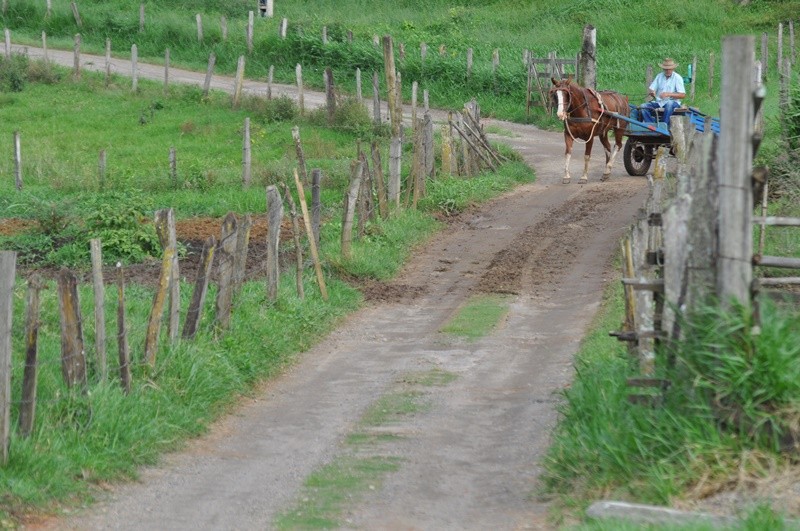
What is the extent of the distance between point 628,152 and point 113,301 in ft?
45.6

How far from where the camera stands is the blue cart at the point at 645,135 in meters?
22.2

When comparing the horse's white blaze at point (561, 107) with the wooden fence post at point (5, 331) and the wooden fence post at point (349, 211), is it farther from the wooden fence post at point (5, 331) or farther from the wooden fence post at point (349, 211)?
the wooden fence post at point (5, 331)

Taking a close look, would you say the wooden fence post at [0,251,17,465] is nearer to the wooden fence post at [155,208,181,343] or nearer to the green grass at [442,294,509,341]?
the wooden fence post at [155,208,181,343]

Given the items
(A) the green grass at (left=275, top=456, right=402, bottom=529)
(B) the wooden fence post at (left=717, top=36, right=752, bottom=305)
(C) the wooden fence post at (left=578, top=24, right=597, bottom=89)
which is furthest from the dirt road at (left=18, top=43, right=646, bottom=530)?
(C) the wooden fence post at (left=578, top=24, right=597, bottom=89)

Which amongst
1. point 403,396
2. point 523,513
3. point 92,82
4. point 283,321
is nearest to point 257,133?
point 92,82

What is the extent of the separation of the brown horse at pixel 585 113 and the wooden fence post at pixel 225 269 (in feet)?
39.9

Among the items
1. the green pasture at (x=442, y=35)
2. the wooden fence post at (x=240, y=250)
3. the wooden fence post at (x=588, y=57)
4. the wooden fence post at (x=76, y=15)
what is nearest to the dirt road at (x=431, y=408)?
the wooden fence post at (x=240, y=250)

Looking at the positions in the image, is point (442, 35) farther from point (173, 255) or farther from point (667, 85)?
point (173, 255)

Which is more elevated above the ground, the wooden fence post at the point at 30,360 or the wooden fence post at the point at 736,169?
the wooden fence post at the point at 736,169

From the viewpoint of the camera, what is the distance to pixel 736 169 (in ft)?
24.3

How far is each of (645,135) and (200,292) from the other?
13.5m

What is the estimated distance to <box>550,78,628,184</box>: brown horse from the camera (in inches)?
926

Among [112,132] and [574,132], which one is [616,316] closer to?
[574,132]

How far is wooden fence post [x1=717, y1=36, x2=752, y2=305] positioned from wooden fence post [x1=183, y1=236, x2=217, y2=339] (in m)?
5.45
